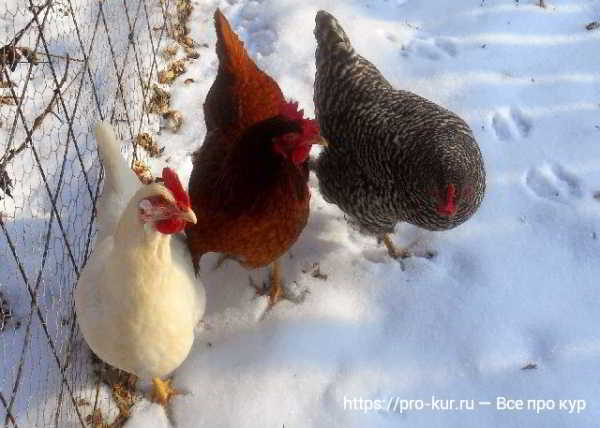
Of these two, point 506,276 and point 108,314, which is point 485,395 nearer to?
point 506,276

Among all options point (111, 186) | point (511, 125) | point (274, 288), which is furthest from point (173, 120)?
point (511, 125)

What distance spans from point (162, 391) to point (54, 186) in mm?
1179

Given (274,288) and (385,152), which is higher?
(385,152)

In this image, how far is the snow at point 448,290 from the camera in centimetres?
205

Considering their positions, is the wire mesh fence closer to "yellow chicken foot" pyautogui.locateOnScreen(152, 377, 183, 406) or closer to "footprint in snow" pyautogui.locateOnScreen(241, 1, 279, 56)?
"yellow chicken foot" pyautogui.locateOnScreen(152, 377, 183, 406)

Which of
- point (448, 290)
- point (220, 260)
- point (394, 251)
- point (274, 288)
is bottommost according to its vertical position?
point (448, 290)

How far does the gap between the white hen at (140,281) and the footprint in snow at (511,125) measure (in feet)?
6.18

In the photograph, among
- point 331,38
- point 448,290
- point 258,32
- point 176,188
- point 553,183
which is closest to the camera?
point 176,188

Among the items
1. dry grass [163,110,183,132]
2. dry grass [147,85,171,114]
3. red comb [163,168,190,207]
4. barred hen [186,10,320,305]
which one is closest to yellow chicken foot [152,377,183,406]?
barred hen [186,10,320,305]

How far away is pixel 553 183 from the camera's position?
104 inches

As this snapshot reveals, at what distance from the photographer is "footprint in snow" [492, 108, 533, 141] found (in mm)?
2836

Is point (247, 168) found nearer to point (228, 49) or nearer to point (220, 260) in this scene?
point (228, 49)

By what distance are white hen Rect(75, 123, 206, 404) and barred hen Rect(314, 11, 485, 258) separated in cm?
82

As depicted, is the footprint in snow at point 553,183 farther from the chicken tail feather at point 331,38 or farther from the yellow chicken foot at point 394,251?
the chicken tail feather at point 331,38
